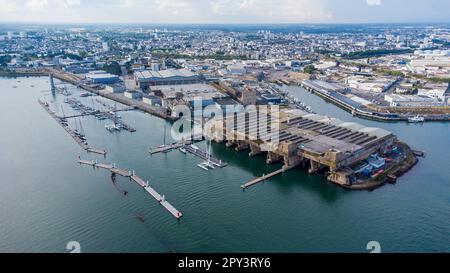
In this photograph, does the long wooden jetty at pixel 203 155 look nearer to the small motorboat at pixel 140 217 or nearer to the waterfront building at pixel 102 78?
the small motorboat at pixel 140 217

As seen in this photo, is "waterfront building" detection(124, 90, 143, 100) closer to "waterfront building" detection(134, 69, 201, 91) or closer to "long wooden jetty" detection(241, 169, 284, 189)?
"waterfront building" detection(134, 69, 201, 91)

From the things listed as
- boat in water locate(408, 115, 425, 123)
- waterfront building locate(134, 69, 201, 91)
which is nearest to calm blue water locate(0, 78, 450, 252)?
boat in water locate(408, 115, 425, 123)

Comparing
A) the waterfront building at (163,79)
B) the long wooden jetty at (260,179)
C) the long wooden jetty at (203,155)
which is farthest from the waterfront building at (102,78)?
the long wooden jetty at (260,179)

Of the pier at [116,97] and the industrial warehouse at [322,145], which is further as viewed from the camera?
the pier at [116,97]

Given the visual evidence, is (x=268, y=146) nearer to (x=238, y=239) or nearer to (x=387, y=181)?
(x=387, y=181)

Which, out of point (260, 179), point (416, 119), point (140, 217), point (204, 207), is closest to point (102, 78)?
point (260, 179)

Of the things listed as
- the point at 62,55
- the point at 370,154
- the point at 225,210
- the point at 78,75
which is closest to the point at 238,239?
the point at 225,210

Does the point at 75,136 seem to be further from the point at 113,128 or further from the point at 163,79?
the point at 163,79
